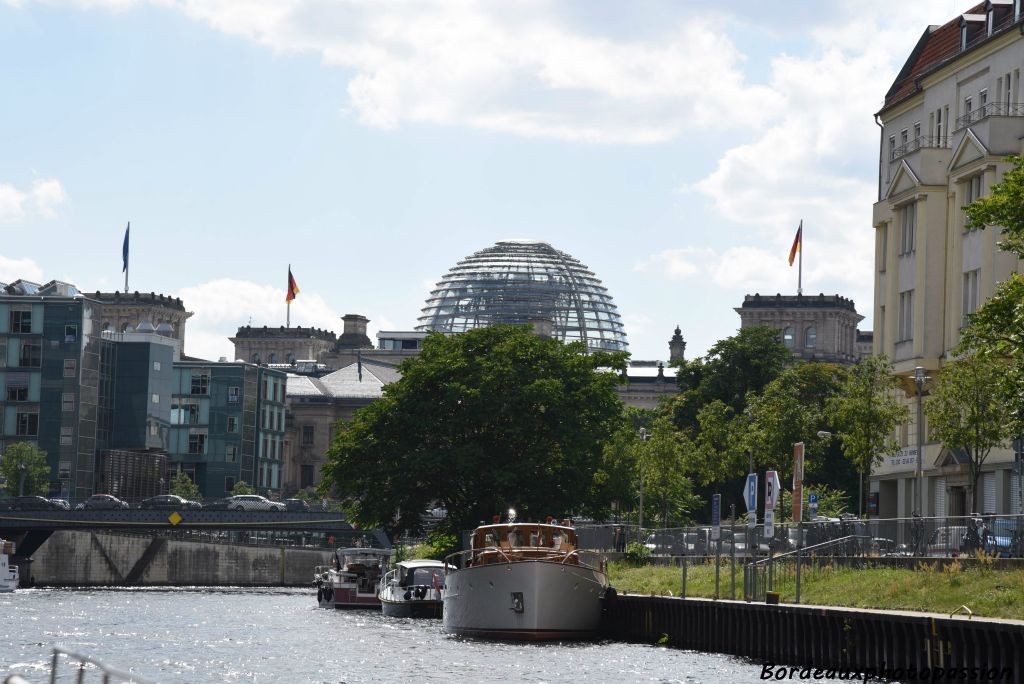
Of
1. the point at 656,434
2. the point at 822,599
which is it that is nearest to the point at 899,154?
the point at 656,434

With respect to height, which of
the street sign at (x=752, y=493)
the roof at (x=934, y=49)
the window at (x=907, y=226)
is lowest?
the street sign at (x=752, y=493)

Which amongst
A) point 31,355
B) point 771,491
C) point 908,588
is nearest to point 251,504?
point 31,355

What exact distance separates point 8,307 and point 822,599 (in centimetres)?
14086

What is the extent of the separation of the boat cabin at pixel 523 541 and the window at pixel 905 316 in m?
25.0

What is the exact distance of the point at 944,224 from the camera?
289 feet

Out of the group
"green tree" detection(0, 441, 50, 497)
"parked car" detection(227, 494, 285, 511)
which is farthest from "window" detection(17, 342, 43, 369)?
"parked car" detection(227, 494, 285, 511)

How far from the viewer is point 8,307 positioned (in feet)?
608

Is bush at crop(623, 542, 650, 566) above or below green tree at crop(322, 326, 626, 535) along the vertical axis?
below

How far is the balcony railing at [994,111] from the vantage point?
82562mm

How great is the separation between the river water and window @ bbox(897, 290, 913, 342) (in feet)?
82.2

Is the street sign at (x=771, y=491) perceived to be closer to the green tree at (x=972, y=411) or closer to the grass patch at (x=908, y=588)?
the grass patch at (x=908, y=588)

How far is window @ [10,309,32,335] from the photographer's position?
607ft

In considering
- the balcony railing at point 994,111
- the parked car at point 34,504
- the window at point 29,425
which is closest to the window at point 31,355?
the window at point 29,425

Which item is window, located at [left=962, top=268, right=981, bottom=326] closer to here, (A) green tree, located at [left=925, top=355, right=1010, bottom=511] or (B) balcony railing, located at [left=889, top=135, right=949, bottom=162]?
(B) balcony railing, located at [left=889, top=135, right=949, bottom=162]
